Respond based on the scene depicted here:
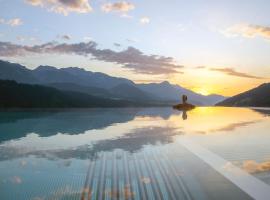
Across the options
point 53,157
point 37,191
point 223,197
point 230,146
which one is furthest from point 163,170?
point 230,146

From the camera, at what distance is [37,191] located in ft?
90.7

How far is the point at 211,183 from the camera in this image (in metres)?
30.4

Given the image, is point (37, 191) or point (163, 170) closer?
point (37, 191)

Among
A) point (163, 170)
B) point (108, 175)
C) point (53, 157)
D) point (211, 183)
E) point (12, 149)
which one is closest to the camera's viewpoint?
point (211, 183)

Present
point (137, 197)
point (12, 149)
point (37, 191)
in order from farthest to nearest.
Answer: point (12, 149) < point (37, 191) < point (137, 197)

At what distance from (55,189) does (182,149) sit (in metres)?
28.9

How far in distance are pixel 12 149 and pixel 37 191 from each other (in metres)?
25.8

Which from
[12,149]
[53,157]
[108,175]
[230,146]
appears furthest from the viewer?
[230,146]

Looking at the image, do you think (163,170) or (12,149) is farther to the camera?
(12,149)

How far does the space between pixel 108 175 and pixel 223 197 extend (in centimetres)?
1166

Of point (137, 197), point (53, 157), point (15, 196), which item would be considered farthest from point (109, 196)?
point (53, 157)

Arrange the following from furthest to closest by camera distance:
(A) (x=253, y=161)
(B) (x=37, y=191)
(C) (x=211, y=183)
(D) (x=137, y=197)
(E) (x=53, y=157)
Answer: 1. (E) (x=53, y=157)
2. (A) (x=253, y=161)
3. (C) (x=211, y=183)
4. (B) (x=37, y=191)
5. (D) (x=137, y=197)

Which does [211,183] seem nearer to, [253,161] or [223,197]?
[223,197]

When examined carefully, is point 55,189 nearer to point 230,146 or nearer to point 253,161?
point 253,161
